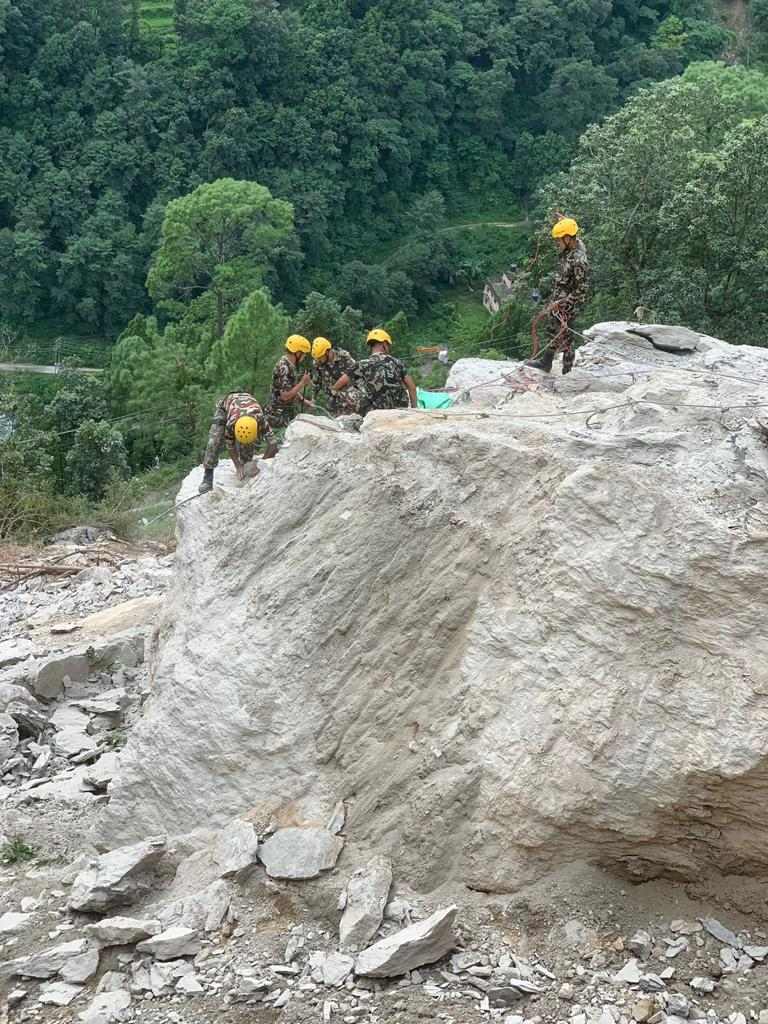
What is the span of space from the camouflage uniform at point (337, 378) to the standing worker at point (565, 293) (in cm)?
193

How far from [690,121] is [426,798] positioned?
75.6ft

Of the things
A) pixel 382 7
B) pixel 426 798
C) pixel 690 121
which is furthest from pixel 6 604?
pixel 382 7

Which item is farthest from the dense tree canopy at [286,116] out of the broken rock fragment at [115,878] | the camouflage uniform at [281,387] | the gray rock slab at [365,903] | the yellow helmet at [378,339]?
the gray rock slab at [365,903]

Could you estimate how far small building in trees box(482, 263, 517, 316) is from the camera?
191 feet

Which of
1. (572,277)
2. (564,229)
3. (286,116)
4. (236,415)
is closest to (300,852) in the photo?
(236,415)

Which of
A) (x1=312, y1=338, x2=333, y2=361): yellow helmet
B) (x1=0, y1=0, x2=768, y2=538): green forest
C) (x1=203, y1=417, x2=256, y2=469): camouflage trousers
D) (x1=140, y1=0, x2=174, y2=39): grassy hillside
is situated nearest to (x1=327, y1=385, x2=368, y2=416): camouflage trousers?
(x1=312, y1=338, x2=333, y2=361): yellow helmet

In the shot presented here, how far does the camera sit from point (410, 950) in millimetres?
8164

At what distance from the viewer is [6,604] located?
667 inches

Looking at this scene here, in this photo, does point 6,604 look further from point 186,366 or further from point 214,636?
point 186,366

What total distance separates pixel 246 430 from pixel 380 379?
1.71m

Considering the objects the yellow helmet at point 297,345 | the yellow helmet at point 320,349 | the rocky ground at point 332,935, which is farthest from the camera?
the yellow helmet at point 297,345

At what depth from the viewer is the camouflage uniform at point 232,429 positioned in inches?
480

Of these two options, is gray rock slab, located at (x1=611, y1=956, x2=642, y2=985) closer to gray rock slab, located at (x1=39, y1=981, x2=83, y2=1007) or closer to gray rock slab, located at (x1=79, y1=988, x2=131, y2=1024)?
gray rock slab, located at (x1=79, y1=988, x2=131, y2=1024)

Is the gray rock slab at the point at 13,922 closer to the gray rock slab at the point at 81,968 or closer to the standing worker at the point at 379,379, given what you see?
the gray rock slab at the point at 81,968
